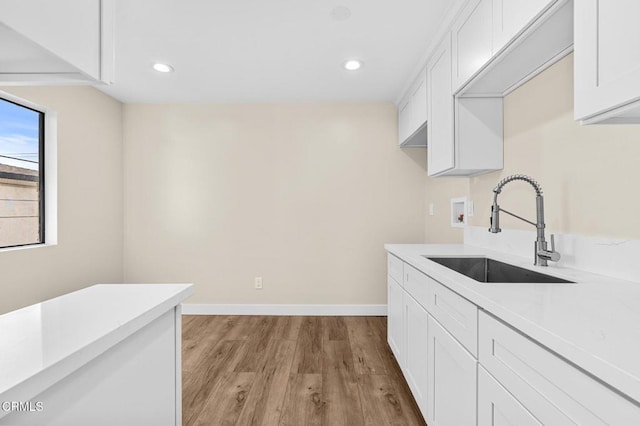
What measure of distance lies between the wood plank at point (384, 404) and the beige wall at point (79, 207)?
270cm

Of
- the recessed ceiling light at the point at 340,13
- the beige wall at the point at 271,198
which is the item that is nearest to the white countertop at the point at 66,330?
the recessed ceiling light at the point at 340,13

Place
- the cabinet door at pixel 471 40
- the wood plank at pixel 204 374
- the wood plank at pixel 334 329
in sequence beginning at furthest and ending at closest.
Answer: the wood plank at pixel 334 329 < the wood plank at pixel 204 374 < the cabinet door at pixel 471 40

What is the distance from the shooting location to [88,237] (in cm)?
320

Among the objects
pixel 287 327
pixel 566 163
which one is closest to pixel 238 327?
pixel 287 327

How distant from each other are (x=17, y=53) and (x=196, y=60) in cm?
215

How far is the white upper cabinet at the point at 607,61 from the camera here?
0.85 meters

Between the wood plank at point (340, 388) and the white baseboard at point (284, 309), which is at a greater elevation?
the white baseboard at point (284, 309)

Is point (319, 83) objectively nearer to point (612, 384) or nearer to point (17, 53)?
point (17, 53)

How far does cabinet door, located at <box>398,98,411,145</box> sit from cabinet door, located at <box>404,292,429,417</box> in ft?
5.94

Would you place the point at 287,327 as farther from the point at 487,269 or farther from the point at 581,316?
the point at 581,316

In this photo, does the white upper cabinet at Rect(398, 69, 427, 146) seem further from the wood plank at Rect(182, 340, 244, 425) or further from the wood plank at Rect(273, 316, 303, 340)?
the wood plank at Rect(182, 340, 244, 425)

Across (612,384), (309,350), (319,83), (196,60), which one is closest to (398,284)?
(309,350)

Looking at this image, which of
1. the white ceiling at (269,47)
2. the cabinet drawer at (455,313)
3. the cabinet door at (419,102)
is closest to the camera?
the cabinet drawer at (455,313)

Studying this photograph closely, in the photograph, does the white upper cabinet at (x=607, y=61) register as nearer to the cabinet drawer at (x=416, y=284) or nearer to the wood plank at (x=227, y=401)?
the cabinet drawer at (x=416, y=284)
